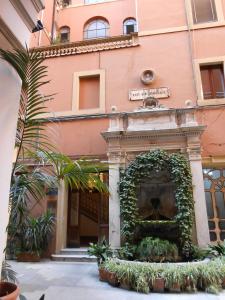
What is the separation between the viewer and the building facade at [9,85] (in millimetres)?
2555

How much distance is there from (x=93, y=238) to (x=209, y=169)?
17.7ft

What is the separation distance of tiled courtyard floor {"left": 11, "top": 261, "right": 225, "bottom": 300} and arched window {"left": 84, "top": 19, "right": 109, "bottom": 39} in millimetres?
10110

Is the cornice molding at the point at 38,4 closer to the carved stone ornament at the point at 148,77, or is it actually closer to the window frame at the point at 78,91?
the window frame at the point at 78,91

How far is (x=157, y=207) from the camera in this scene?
7.49m

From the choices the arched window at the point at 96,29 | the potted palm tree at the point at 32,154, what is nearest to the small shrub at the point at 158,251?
the potted palm tree at the point at 32,154

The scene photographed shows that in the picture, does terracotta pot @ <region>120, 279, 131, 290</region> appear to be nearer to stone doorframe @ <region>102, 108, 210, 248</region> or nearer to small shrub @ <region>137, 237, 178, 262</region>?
small shrub @ <region>137, 237, 178, 262</region>

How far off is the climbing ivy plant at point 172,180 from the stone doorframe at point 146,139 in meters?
0.30

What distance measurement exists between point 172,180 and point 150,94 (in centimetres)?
336

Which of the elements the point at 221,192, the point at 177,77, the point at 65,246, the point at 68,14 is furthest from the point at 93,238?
the point at 68,14

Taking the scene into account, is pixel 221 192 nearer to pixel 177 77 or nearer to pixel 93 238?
pixel 177 77

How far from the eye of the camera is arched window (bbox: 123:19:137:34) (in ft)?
39.5

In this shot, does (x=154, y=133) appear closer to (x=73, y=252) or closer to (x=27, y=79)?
(x=73, y=252)

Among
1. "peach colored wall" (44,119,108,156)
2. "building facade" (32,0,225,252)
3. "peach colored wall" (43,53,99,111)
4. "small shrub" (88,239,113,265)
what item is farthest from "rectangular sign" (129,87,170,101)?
"small shrub" (88,239,113,265)

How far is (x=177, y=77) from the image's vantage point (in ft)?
29.9
